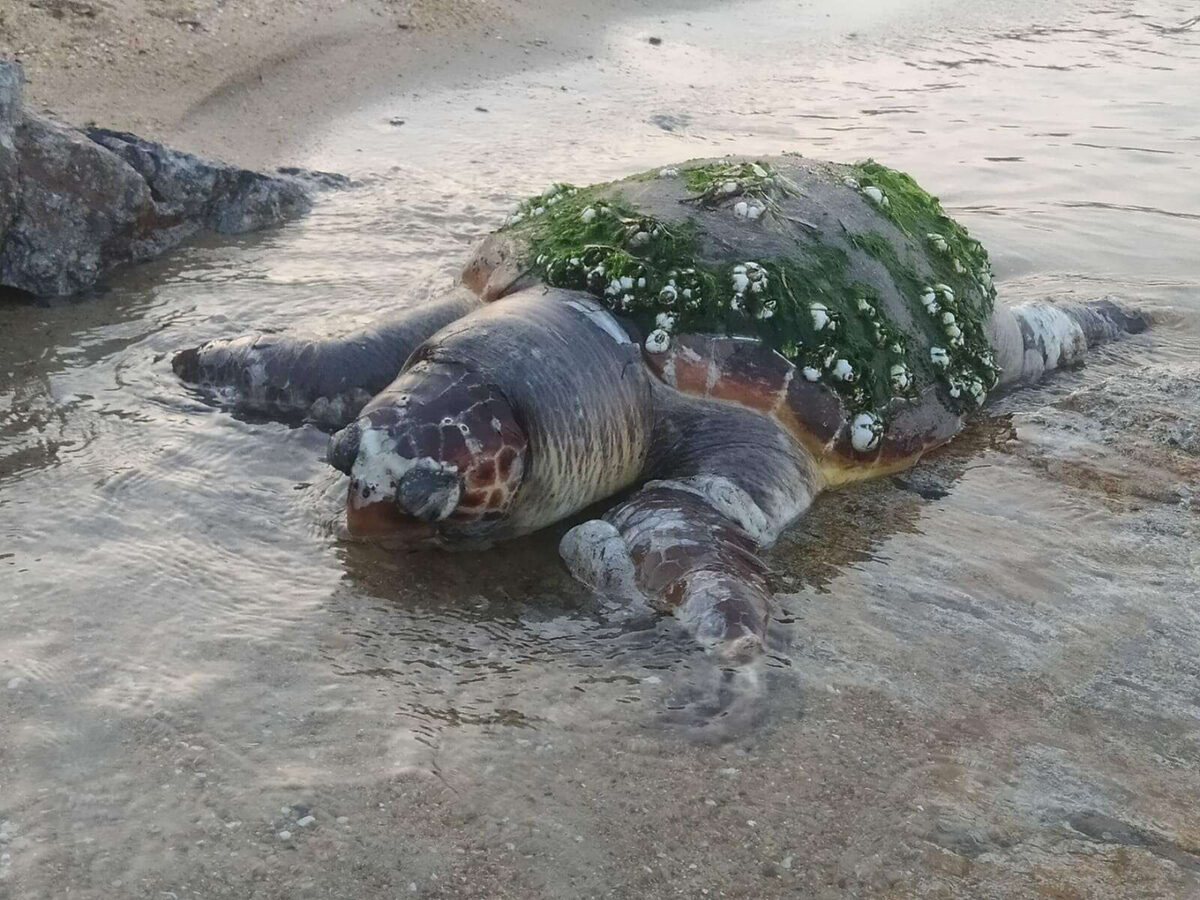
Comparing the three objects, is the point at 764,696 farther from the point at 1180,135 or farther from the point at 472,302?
the point at 1180,135

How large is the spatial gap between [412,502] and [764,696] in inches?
46.4

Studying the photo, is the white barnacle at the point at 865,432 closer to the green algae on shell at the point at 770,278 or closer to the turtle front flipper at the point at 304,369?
the green algae on shell at the point at 770,278

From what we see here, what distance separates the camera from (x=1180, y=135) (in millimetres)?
9391

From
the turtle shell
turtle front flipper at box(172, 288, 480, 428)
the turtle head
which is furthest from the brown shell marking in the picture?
turtle front flipper at box(172, 288, 480, 428)

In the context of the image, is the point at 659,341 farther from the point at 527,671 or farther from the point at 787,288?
the point at 527,671

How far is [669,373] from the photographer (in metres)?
4.15

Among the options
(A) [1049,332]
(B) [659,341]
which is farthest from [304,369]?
(A) [1049,332]

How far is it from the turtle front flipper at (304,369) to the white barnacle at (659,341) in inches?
35.7

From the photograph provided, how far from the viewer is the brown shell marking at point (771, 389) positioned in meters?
4.15

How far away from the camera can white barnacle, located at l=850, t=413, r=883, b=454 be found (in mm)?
4246

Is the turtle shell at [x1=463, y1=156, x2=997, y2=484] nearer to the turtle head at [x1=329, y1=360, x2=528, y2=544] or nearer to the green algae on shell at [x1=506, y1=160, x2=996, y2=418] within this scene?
the green algae on shell at [x1=506, y1=160, x2=996, y2=418]

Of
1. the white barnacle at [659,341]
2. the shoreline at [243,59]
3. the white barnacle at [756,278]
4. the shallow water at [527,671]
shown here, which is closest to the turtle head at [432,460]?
the shallow water at [527,671]

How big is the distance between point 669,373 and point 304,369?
137 centimetres

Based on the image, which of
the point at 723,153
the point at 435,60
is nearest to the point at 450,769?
the point at 723,153
